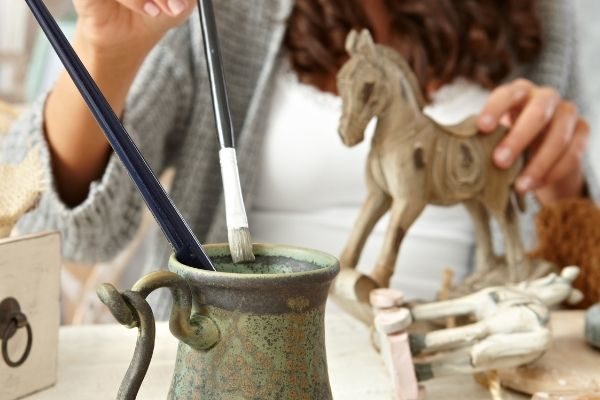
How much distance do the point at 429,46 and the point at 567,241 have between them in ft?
1.20

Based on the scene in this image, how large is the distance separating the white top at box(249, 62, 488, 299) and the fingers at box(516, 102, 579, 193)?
0.25 metres

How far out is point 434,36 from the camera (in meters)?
0.87

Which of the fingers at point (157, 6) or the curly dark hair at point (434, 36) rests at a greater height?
the curly dark hair at point (434, 36)

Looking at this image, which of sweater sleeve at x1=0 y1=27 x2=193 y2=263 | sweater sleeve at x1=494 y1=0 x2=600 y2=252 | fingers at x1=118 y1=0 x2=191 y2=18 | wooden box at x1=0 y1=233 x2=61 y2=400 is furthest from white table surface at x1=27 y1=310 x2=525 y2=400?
sweater sleeve at x1=494 y1=0 x2=600 y2=252

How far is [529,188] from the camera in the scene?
57 centimetres

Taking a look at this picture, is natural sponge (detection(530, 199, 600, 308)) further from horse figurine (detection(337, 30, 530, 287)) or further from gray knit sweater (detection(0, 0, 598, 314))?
gray knit sweater (detection(0, 0, 598, 314))

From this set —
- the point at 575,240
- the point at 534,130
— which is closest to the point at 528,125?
the point at 534,130

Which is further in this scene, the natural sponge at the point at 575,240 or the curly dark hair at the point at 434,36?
the curly dark hair at the point at 434,36

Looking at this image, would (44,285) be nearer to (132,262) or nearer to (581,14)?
(132,262)

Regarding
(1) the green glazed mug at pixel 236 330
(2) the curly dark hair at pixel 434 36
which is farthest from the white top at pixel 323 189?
(1) the green glazed mug at pixel 236 330

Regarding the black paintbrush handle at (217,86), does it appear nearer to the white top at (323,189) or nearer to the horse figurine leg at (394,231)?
the horse figurine leg at (394,231)

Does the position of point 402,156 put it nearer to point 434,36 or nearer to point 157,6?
point 157,6

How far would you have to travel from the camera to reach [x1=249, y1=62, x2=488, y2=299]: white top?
33.5 inches

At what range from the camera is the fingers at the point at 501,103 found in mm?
539
